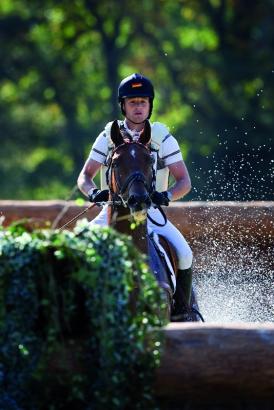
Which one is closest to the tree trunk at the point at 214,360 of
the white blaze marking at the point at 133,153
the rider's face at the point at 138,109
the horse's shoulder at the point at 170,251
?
the white blaze marking at the point at 133,153

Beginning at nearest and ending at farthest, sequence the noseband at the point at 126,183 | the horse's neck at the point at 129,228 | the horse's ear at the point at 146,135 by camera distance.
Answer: the noseband at the point at 126,183 < the horse's neck at the point at 129,228 < the horse's ear at the point at 146,135

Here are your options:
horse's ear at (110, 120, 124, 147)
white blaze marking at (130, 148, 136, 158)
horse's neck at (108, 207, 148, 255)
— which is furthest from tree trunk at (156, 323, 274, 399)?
horse's ear at (110, 120, 124, 147)

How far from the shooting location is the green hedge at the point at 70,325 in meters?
6.23

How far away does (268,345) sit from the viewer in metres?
6.59

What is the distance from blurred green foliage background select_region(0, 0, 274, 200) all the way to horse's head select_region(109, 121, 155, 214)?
2239cm

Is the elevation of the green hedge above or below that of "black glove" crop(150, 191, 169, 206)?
below

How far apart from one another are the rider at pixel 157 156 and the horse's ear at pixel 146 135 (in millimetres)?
485

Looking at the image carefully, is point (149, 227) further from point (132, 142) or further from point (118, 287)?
point (118, 287)

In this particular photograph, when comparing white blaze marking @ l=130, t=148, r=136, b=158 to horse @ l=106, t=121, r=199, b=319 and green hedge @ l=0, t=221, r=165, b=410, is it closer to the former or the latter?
horse @ l=106, t=121, r=199, b=319

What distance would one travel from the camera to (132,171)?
769 cm

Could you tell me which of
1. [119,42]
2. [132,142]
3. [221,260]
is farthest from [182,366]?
[119,42]

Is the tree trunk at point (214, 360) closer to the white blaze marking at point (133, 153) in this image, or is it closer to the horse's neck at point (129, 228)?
the horse's neck at point (129, 228)

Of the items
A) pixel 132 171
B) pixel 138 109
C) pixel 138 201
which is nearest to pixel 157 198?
pixel 132 171

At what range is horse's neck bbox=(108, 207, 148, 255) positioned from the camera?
25.4 ft
